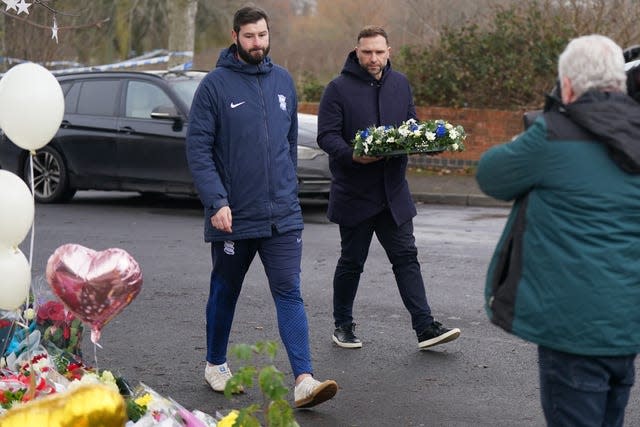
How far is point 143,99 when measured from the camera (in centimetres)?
1377

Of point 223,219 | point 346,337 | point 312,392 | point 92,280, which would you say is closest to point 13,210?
point 92,280

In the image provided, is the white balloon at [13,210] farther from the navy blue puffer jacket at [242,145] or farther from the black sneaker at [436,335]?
the black sneaker at [436,335]

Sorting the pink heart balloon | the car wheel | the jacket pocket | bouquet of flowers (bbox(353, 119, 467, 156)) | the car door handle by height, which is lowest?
the car wheel

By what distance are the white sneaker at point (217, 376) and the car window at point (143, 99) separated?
7703mm

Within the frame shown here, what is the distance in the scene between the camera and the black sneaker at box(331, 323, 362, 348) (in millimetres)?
6965

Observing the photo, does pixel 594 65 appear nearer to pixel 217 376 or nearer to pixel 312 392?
pixel 312 392

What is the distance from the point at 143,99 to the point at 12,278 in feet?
31.1

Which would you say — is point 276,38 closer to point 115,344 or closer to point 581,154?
point 115,344

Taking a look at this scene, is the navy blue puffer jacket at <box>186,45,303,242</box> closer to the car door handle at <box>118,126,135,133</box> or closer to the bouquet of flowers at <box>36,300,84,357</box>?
the bouquet of flowers at <box>36,300,84,357</box>

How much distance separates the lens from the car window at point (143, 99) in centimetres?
1355

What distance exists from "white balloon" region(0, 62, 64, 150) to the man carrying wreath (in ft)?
7.68

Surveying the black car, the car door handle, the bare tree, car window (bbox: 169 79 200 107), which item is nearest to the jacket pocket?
the black car

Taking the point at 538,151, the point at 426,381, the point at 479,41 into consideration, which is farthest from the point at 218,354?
the point at 479,41

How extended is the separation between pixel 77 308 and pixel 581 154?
213 centimetres
